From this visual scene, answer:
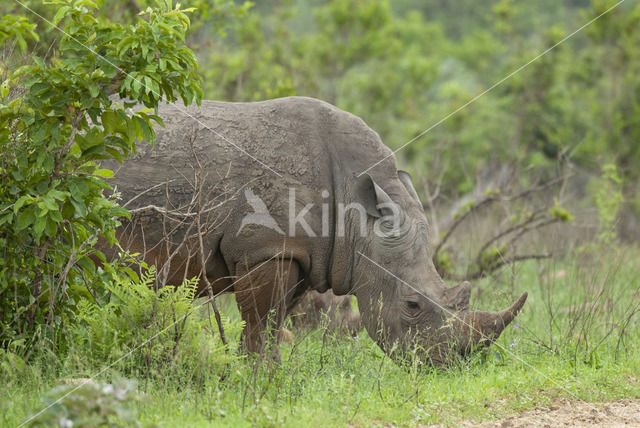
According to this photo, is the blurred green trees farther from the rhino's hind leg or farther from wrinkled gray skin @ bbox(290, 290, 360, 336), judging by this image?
the rhino's hind leg

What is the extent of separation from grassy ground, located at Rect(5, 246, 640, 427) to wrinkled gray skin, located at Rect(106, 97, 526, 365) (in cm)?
42

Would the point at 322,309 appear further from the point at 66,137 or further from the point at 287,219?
the point at 66,137

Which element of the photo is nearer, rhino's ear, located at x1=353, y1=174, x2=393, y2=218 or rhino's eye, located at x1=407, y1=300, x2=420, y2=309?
rhino's eye, located at x1=407, y1=300, x2=420, y2=309

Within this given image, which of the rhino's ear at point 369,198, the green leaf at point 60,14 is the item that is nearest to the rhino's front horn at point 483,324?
the rhino's ear at point 369,198

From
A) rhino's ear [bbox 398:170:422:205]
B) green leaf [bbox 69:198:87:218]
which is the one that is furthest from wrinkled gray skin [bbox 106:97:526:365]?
green leaf [bbox 69:198:87:218]

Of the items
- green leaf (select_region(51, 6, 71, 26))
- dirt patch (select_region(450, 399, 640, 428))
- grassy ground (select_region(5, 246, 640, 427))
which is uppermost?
green leaf (select_region(51, 6, 71, 26))

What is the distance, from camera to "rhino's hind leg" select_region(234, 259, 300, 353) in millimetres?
6332

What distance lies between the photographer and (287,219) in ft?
20.9

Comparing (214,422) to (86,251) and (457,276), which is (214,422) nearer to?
Result: (86,251)

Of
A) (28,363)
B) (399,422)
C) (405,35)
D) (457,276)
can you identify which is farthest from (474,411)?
(405,35)

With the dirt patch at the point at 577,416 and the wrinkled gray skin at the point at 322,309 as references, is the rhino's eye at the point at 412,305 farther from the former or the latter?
the wrinkled gray skin at the point at 322,309

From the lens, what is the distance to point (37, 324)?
5.46 meters

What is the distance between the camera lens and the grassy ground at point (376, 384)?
475 cm

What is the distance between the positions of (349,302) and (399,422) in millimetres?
3302
